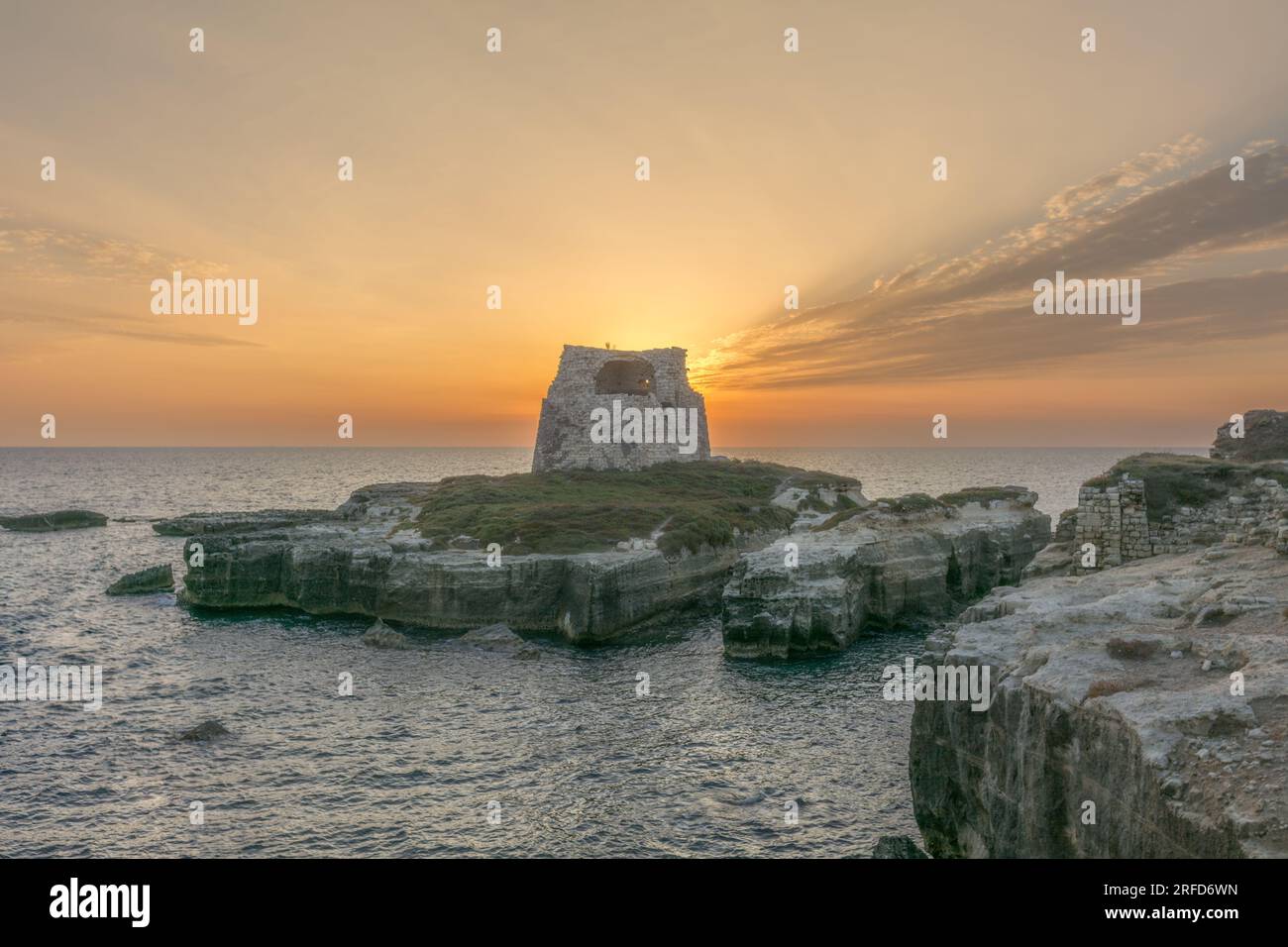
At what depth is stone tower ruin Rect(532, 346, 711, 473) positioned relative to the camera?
271 ft

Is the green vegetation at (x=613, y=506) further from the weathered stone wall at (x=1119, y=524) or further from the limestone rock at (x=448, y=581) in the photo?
the weathered stone wall at (x=1119, y=524)

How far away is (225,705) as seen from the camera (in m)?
31.4

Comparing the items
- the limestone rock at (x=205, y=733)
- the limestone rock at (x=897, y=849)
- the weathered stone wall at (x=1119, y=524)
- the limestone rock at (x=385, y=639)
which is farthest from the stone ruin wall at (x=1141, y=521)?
the limestone rock at (x=385, y=639)

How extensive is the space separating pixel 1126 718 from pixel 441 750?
2159cm

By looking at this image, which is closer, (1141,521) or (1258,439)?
(1141,521)

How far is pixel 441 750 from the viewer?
2652 centimetres

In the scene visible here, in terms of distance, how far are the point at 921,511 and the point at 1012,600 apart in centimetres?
3247

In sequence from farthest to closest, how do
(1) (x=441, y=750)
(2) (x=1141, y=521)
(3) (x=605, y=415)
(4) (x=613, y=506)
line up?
(3) (x=605, y=415)
(4) (x=613, y=506)
(1) (x=441, y=750)
(2) (x=1141, y=521)

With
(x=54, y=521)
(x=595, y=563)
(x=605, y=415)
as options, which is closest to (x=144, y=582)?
(x=595, y=563)

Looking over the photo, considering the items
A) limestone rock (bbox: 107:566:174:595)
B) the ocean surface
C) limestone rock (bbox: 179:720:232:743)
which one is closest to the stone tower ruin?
limestone rock (bbox: 107:566:174:595)

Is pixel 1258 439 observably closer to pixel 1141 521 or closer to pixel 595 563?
pixel 1141 521
